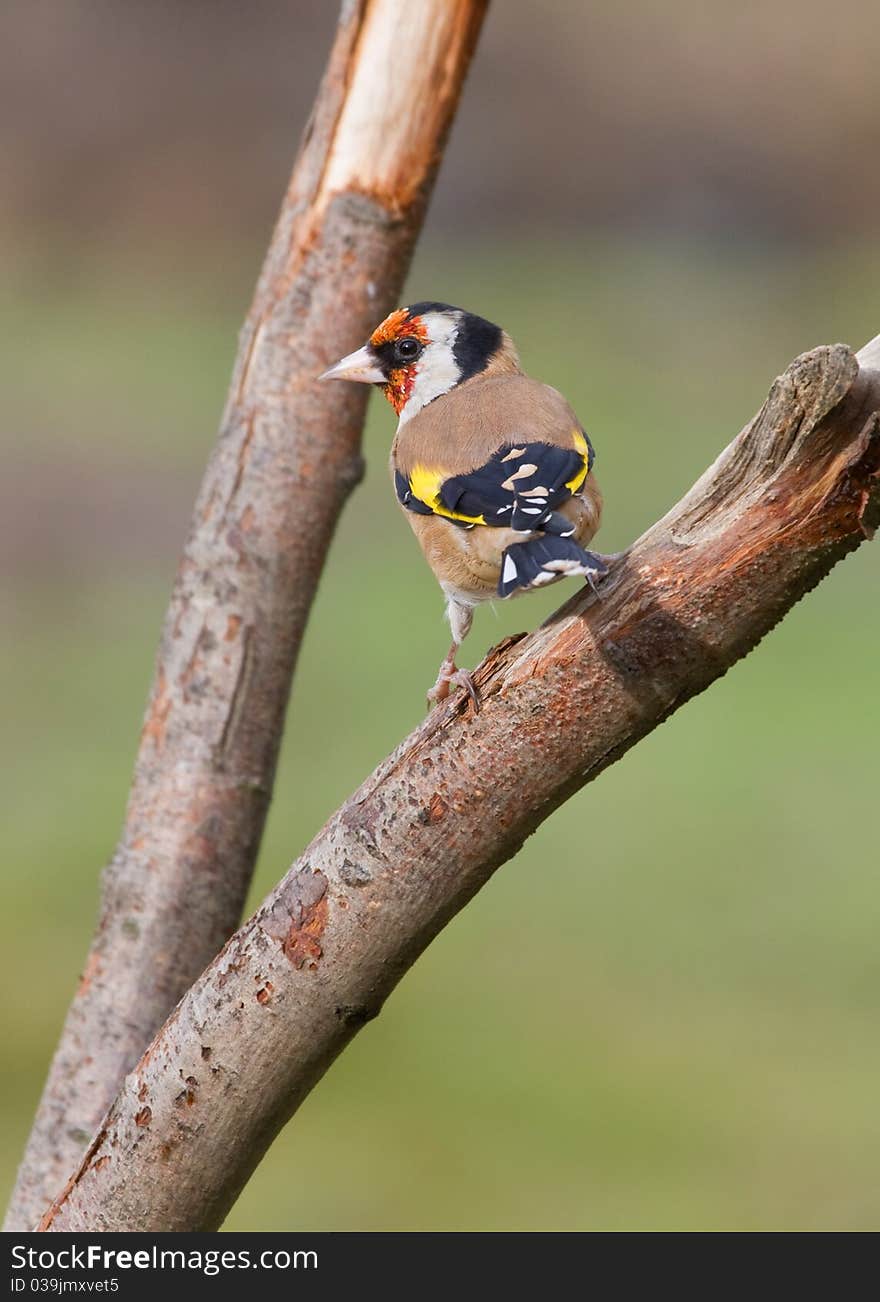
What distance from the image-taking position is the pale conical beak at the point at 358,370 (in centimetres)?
324

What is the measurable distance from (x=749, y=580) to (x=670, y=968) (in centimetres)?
540

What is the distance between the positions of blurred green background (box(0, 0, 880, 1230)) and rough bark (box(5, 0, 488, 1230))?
2.66 m

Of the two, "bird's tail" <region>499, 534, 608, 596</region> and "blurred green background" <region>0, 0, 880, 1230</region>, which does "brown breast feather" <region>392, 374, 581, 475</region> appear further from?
"blurred green background" <region>0, 0, 880, 1230</region>

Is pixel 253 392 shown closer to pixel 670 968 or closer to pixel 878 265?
pixel 670 968

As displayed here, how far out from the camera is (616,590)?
6.91 feet

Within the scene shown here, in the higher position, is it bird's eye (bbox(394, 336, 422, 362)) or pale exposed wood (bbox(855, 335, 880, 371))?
bird's eye (bbox(394, 336, 422, 362))

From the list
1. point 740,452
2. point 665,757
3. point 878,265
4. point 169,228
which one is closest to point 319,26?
point 169,228

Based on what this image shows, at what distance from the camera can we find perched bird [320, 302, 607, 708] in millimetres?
2527

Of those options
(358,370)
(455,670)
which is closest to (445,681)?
(455,670)

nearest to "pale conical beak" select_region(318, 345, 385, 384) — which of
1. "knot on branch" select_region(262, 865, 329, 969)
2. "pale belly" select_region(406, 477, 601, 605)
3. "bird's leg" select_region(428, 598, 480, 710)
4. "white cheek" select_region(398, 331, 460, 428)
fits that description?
"white cheek" select_region(398, 331, 460, 428)

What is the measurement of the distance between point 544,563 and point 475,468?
48 cm

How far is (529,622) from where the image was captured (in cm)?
869

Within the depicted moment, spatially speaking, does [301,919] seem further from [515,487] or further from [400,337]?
[400,337]
